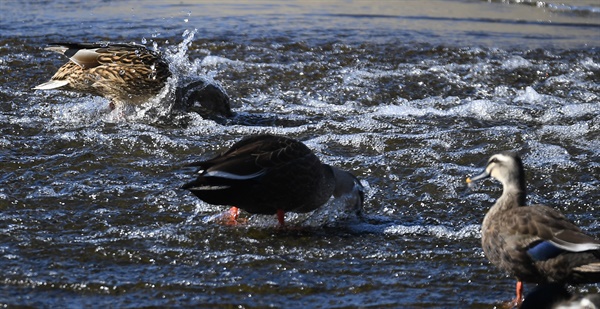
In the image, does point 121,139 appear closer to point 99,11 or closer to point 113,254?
point 113,254

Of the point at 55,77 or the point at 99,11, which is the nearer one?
the point at 55,77

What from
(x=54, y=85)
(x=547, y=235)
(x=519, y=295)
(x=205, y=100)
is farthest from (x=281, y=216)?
(x=54, y=85)

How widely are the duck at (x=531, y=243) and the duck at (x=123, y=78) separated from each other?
12.4ft

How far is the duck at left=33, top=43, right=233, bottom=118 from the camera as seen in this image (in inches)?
324

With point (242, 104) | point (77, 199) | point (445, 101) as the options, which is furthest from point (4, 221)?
point (445, 101)

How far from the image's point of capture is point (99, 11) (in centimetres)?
1288

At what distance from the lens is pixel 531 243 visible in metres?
4.64

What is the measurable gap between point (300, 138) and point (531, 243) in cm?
330

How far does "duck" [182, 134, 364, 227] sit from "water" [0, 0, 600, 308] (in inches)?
6.5

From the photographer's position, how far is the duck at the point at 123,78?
27.0 ft

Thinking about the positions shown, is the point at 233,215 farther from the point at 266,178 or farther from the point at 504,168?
the point at 504,168

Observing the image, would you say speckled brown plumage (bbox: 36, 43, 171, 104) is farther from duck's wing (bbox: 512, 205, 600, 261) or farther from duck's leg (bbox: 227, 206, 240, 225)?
duck's wing (bbox: 512, 205, 600, 261)

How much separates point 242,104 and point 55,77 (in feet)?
5.47

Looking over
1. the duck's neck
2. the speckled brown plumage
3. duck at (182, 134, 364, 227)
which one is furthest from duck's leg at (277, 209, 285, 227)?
the speckled brown plumage
